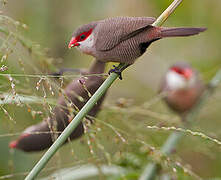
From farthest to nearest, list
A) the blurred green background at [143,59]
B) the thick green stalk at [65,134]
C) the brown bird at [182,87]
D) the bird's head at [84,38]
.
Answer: the brown bird at [182,87]
the blurred green background at [143,59]
the bird's head at [84,38]
the thick green stalk at [65,134]

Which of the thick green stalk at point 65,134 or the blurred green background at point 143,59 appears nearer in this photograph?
the thick green stalk at point 65,134

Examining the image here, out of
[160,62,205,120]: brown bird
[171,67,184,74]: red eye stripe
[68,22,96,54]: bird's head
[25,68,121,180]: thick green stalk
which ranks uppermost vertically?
[68,22,96,54]: bird's head

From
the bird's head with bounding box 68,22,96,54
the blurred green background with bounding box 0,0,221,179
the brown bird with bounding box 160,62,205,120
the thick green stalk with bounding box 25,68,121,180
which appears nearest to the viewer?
the thick green stalk with bounding box 25,68,121,180

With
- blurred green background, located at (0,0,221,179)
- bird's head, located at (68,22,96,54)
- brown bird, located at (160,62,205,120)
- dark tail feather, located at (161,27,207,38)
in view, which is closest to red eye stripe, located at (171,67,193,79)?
brown bird, located at (160,62,205,120)

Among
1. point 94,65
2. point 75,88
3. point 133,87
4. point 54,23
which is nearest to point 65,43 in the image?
point 54,23

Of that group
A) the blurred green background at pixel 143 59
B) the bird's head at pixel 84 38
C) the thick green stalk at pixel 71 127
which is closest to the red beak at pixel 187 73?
the blurred green background at pixel 143 59

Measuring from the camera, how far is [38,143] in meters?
1.96

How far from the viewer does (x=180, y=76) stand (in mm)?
3984

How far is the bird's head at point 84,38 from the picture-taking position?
5.29 ft

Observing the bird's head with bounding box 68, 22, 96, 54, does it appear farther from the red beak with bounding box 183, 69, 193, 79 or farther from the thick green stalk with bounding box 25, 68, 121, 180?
the red beak with bounding box 183, 69, 193, 79

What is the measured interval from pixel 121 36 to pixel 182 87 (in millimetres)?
2648

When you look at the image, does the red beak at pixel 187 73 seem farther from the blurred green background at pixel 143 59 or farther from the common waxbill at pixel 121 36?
the common waxbill at pixel 121 36

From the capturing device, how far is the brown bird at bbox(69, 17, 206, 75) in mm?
1401

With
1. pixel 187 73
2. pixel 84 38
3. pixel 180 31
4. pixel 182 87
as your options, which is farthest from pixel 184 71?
pixel 180 31
